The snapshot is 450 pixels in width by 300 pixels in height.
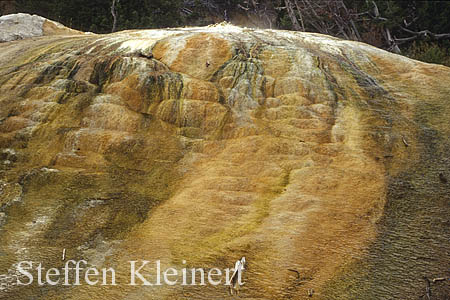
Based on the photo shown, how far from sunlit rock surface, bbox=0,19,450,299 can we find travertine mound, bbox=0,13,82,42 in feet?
6.36

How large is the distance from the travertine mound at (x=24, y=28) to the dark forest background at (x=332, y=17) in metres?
4.74

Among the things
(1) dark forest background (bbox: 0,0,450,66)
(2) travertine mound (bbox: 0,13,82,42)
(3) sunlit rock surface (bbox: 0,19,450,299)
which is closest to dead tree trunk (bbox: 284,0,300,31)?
(1) dark forest background (bbox: 0,0,450,66)

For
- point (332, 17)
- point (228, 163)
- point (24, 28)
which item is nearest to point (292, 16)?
point (332, 17)

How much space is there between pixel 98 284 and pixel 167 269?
0.47 metres

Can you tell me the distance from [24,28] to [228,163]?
17.1ft

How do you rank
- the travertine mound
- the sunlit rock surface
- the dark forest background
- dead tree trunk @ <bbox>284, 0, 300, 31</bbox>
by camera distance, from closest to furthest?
1. the sunlit rock surface
2. the travertine mound
3. the dark forest background
4. dead tree trunk @ <bbox>284, 0, 300, 31</bbox>

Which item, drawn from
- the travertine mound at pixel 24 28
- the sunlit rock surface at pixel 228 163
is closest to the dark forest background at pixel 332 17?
the travertine mound at pixel 24 28

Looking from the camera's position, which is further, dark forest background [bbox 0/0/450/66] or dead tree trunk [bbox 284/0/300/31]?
dead tree trunk [bbox 284/0/300/31]

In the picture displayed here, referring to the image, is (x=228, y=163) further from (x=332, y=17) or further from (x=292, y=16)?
(x=332, y=17)

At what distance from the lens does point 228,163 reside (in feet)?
12.0

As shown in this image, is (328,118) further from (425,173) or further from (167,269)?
(167,269)

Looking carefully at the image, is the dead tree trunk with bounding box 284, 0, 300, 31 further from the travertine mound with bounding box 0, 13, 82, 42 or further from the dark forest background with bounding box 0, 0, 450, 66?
the travertine mound with bounding box 0, 13, 82, 42

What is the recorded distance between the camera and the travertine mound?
668 centimetres

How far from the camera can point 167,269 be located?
284cm
